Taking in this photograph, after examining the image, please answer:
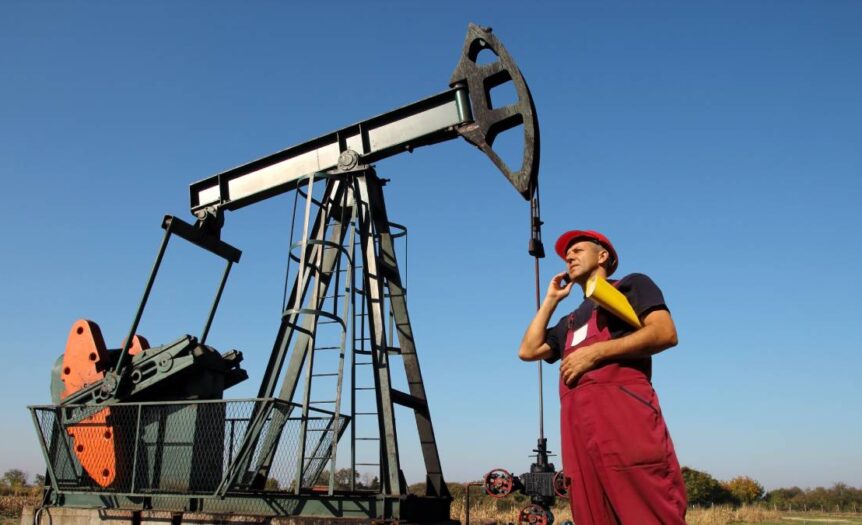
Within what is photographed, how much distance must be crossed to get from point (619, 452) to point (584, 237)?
76 cm

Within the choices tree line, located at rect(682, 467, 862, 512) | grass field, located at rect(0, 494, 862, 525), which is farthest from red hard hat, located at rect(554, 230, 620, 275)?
tree line, located at rect(682, 467, 862, 512)

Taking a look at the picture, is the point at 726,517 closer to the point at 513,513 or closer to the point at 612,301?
the point at 513,513

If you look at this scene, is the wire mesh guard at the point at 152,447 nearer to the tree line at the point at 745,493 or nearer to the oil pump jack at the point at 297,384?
the oil pump jack at the point at 297,384

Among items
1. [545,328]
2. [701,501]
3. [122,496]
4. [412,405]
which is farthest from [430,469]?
[701,501]

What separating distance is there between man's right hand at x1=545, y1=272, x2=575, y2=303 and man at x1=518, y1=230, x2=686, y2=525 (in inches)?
3.7

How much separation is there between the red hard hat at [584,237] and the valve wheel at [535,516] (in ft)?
18.0

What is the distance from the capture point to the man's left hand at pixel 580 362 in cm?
201

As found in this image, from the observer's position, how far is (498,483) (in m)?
7.63

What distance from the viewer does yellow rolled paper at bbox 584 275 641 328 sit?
1.99 metres

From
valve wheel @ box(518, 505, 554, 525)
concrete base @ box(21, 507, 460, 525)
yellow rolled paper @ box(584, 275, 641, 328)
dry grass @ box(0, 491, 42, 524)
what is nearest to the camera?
yellow rolled paper @ box(584, 275, 641, 328)

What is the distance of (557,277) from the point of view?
2.38m

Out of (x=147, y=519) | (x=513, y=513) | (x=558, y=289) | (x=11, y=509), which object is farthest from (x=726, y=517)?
(x=558, y=289)

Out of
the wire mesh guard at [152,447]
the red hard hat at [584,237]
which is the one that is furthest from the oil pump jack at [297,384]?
the red hard hat at [584,237]

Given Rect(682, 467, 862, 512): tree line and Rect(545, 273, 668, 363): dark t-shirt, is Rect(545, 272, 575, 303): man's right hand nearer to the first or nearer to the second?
Rect(545, 273, 668, 363): dark t-shirt
